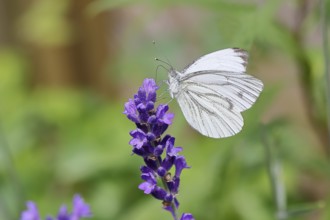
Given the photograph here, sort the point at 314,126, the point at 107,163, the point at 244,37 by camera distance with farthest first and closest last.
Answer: the point at 107,163 → the point at 314,126 → the point at 244,37

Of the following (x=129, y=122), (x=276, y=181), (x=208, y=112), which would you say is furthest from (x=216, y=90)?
(x=129, y=122)

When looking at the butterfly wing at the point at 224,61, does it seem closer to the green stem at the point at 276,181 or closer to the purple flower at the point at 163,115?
the purple flower at the point at 163,115

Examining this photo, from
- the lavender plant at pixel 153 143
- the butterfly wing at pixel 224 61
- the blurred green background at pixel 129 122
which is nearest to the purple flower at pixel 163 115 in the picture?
the lavender plant at pixel 153 143

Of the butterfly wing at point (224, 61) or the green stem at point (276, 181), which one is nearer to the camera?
the butterfly wing at point (224, 61)

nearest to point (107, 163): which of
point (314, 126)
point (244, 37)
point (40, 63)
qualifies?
point (314, 126)

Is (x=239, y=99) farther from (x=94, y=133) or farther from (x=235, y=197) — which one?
(x=94, y=133)

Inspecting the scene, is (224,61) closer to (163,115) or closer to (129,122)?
(163,115)
